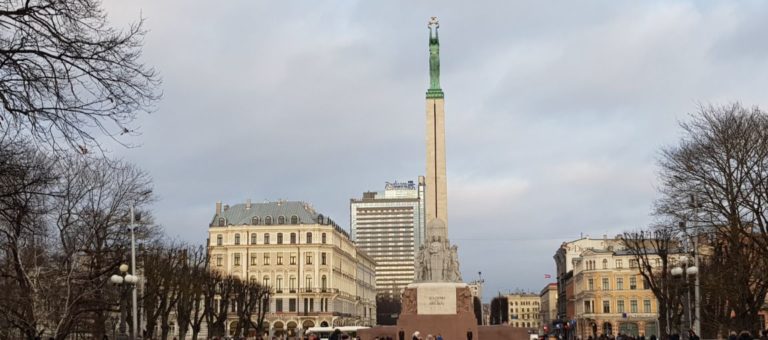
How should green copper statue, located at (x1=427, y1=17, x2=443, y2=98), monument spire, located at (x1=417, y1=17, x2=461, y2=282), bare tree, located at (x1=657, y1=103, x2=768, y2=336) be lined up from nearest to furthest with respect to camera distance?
bare tree, located at (x1=657, y1=103, x2=768, y2=336) < monument spire, located at (x1=417, y1=17, x2=461, y2=282) < green copper statue, located at (x1=427, y1=17, x2=443, y2=98)

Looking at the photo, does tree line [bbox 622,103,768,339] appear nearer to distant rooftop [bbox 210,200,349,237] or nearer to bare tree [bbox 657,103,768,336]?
bare tree [bbox 657,103,768,336]

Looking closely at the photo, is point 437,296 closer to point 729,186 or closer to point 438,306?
point 438,306

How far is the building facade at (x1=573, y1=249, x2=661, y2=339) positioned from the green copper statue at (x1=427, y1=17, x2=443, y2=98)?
62.7 meters

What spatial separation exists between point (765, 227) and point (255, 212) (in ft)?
313

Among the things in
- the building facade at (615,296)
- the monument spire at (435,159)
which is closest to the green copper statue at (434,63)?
the monument spire at (435,159)

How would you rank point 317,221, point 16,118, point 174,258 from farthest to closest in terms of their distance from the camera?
point 317,221
point 174,258
point 16,118

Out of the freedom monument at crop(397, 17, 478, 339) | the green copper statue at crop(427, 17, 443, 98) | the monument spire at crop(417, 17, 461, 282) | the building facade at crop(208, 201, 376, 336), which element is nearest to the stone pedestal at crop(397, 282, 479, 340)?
the freedom monument at crop(397, 17, 478, 339)

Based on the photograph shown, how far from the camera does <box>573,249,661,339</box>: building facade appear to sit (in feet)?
375

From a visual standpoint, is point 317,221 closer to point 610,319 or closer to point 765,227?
point 610,319

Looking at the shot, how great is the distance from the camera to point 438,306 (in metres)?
49.3

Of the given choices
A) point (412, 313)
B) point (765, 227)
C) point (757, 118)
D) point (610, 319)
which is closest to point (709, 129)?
point (757, 118)

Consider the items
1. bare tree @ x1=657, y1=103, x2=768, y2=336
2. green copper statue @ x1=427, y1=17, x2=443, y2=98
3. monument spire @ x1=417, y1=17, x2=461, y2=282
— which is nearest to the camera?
bare tree @ x1=657, y1=103, x2=768, y2=336

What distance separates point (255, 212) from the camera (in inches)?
4973

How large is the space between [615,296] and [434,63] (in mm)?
67353
